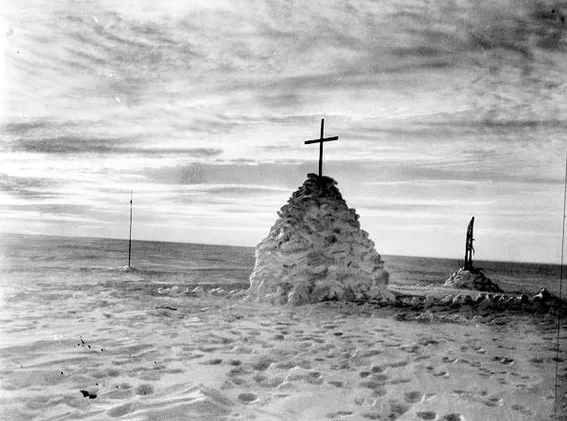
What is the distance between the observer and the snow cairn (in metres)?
5.26

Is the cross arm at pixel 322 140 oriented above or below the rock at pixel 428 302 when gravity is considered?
above

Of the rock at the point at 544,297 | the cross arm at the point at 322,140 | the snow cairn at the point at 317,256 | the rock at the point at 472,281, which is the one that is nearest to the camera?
the cross arm at the point at 322,140

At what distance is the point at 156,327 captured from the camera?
4094mm

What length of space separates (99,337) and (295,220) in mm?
2755

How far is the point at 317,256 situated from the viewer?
17.5 feet

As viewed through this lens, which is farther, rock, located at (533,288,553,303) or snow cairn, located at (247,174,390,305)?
snow cairn, located at (247,174,390,305)

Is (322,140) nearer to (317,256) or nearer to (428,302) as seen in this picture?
A: (317,256)

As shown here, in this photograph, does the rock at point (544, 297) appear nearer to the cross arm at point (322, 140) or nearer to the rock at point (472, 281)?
the cross arm at point (322, 140)

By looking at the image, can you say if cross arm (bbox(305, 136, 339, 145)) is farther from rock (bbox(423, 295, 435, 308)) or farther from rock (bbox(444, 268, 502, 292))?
rock (bbox(444, 268, 502, 292))

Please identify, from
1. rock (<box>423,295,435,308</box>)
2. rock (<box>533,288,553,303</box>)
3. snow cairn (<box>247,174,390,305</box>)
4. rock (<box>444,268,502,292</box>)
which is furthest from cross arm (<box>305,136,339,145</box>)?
rock (<box>444,268,502,292</box>)

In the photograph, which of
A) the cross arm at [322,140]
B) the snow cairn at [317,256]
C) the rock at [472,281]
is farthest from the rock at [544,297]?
the rock at [472,281]

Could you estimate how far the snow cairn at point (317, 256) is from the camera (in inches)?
207

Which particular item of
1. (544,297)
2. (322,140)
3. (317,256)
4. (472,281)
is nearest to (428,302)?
(544,297)

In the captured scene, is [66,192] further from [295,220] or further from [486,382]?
[486,382]
